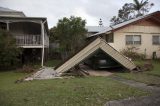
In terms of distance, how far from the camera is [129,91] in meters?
9.53

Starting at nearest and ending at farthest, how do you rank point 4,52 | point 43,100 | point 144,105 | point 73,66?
1. point 144,105
2. point 43,100
3. point 73,66
4. point 4,52

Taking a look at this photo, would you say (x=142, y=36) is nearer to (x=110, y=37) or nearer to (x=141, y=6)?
(x=110, y=37)

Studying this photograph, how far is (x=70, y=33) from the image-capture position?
33.2m

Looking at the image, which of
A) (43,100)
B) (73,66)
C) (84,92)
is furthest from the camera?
(73,66)

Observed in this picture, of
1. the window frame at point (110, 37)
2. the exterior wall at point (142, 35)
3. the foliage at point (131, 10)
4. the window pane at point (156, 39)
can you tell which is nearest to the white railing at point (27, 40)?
the window frame at point (110, 37)

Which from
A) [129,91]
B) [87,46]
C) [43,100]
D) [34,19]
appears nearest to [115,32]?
[34,19]

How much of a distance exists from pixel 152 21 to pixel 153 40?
2075mm

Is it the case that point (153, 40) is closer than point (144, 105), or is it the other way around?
point (144, 105)

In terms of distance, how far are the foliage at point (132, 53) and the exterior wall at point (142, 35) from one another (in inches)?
21.2

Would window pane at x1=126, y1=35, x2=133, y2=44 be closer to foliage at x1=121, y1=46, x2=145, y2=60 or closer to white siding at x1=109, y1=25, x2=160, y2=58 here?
white siding at x1=109, y1=25, x2=160, y2=58

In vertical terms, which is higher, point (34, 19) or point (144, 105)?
point (34, 19)

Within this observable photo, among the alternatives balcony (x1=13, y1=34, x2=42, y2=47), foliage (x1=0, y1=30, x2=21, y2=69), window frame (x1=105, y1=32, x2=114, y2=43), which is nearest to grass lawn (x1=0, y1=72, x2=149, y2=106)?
foliage (x1=0, y1=30, x2=21, y2=69)

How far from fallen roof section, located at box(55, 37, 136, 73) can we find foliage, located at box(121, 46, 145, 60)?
8.36 metres

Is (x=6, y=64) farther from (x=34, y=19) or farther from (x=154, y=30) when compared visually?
(x=154, y=30)
